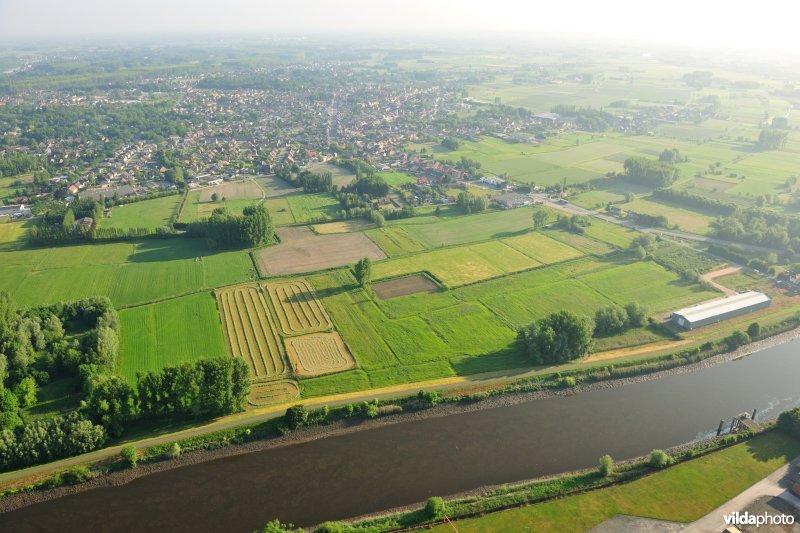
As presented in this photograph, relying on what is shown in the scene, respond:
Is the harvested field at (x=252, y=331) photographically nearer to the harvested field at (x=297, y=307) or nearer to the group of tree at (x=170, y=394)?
the harvested field at (x=297, y=307)

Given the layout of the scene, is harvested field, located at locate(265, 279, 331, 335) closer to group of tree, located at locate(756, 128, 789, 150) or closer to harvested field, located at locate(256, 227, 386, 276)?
harvested field, located at locate(256, 227, 386, 276)

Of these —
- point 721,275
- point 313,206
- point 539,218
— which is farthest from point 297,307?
point 721,275

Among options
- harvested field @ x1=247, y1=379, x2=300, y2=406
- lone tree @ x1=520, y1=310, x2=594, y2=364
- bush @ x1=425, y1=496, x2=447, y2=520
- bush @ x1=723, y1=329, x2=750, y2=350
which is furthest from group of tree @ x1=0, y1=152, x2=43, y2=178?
bush @ x1=723, y1=329, x2=750, y2=350

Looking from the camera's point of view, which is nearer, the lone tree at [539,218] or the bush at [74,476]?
the bush at [74,476]

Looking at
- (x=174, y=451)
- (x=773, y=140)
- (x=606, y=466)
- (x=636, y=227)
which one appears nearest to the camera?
(x=606, y=466)

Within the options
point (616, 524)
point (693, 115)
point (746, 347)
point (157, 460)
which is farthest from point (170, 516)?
point (693, 115)

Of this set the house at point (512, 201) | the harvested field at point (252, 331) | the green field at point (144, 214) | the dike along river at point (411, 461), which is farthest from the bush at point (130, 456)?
the house at point (512, 201)

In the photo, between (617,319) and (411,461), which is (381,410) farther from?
(617,319)
